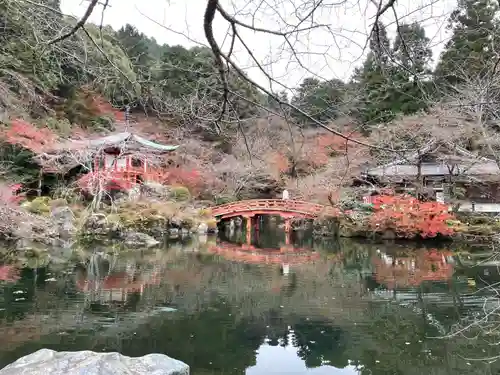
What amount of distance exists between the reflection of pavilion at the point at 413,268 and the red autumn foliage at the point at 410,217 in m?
1.37

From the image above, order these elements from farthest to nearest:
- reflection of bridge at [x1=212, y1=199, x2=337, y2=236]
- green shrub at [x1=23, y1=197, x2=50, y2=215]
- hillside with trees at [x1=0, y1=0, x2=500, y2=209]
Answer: reflection of bridge at [x1=212, y1=199, x2=337, y2=236] → green shrub at [x1=23, y1=197, x2=50, y2=215] → hillside with trees at [x1=0, y1=0, x2=500, y2=209]

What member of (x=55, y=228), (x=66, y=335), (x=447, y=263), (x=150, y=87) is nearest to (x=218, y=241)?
(x=55, y=228)

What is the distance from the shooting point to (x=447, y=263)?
11953 mm

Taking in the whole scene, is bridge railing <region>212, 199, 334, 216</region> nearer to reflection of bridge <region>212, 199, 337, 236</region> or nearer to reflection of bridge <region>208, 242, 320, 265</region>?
reflection of bridge <region>212, 199, 337, 236</region>

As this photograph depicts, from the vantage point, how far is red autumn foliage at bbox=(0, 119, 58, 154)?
1609cm

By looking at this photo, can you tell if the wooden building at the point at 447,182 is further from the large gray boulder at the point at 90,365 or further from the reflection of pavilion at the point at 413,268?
the large gray boulder at the point at 90,365

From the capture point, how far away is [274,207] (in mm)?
20641

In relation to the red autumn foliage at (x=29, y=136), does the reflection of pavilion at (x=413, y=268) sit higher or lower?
lower

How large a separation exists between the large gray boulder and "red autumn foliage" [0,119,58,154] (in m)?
13.8

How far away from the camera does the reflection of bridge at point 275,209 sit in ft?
63.9

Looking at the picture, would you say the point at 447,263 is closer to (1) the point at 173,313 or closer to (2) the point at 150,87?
(1) the point at 173,313

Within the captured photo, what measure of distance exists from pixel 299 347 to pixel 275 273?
5.09 m

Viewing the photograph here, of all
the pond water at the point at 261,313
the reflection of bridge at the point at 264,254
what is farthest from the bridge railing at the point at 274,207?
the pond water at the point at 261,313

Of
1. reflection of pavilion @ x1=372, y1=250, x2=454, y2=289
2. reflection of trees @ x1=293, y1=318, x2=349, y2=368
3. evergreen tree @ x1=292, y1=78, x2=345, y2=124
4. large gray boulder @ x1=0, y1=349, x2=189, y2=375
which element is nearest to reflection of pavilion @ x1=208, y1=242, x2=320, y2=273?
reflection of pavilion @ x1=372, y1=250, x2=454, y2=289
